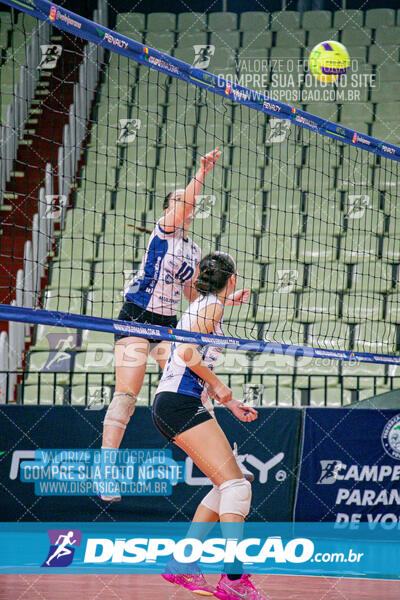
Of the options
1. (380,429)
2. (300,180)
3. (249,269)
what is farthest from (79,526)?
(300,180)

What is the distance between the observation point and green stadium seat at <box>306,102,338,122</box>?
12.7 metres

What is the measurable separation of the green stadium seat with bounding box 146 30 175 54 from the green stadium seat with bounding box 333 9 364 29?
2.72 m

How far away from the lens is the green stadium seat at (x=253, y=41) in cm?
1373

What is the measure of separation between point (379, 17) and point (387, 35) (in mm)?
527

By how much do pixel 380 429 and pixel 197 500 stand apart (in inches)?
76.1

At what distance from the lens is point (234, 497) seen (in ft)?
16.5

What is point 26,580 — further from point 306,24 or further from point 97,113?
point 306,24

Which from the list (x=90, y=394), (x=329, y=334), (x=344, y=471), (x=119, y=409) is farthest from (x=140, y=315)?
(x=329, y=334)

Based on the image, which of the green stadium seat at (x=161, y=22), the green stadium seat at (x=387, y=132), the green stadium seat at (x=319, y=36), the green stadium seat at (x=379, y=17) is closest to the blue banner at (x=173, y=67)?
the green stadium seat at (x=387, y=132)

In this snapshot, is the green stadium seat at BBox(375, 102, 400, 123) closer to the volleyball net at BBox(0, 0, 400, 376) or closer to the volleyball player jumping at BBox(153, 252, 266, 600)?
the volleyball net at BBox(0, 0, 400, 376)

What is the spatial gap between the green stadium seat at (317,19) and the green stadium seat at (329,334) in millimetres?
6136

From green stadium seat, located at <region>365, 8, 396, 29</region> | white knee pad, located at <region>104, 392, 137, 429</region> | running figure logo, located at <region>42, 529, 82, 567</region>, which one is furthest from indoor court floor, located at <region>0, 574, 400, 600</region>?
green stadium seat, located at <region>365, 8, 396, 29</region>

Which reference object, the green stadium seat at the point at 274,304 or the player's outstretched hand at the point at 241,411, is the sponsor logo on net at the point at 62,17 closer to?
the player's outstretched hand at the point at 241,411

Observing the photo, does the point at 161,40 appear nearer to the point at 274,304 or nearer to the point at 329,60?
the point at 329,60
